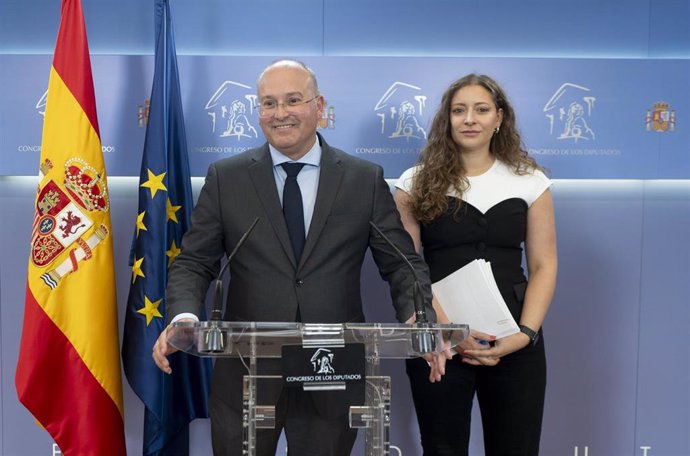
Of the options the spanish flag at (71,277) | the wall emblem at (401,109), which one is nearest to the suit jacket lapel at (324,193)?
the wall emblem at (401,109)

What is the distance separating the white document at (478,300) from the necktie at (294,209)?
0.56 m

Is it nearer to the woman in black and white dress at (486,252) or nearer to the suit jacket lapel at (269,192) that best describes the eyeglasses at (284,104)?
the suit jacket lapel at (269,192)

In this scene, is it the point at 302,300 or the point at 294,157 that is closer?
the point at 302,300

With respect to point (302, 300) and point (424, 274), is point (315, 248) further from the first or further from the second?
point (424, 274)

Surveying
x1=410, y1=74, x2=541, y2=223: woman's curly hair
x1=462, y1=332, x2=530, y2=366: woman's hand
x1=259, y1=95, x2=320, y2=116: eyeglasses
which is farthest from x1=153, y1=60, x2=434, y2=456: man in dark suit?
x1=462, y1=332, x2=530, y2=366: woman's hand

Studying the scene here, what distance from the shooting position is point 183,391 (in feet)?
9.57

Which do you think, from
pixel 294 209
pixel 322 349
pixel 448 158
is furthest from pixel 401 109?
pixel 322 349

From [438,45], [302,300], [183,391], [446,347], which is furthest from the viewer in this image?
[438,45]

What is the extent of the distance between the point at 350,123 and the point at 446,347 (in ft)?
5.56

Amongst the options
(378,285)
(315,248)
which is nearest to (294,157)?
(315,248)

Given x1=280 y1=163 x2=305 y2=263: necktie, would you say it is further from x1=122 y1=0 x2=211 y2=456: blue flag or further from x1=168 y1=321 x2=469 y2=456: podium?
x1=122 y1=0 x2=211 y2=456: blue flag

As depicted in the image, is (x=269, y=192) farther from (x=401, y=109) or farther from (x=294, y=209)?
(x=401, y=109)

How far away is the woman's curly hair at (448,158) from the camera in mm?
2363

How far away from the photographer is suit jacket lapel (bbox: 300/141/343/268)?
2.07 metres
